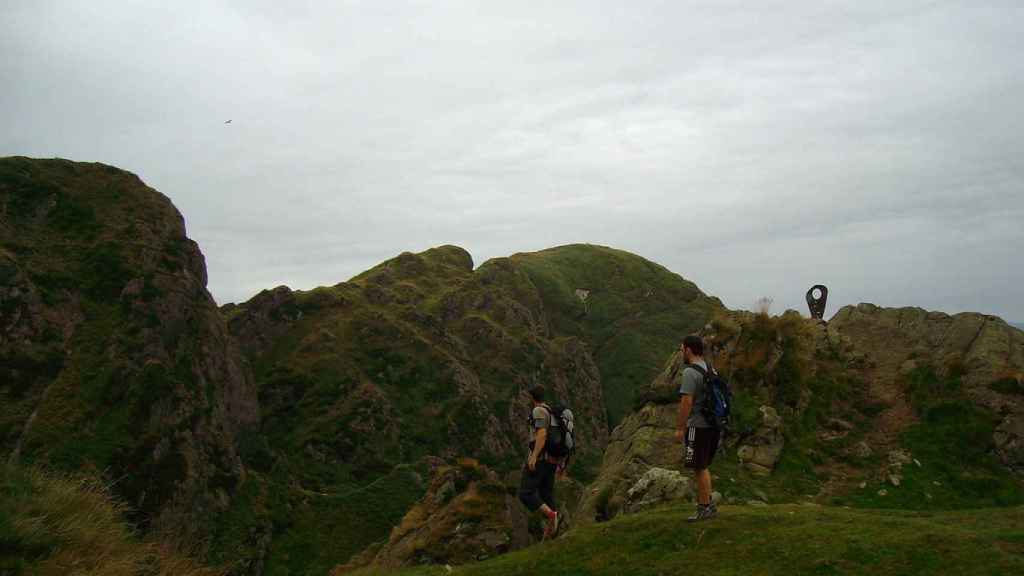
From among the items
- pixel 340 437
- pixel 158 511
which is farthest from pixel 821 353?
pixel 340 437

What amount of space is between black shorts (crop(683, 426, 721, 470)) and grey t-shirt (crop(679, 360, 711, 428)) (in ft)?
0.35

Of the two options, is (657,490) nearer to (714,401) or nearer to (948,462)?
(714,401)

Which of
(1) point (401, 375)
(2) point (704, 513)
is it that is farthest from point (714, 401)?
(1) point (401, 375)

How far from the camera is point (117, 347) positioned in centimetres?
8388

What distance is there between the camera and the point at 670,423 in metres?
22.4

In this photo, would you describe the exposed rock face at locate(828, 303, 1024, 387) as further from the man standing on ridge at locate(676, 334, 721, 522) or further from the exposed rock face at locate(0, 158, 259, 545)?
the exposed rock face at locate(0, 158, 259, 545)

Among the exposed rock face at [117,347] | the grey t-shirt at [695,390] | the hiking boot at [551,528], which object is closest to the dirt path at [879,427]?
the hiking boot at [551,528]

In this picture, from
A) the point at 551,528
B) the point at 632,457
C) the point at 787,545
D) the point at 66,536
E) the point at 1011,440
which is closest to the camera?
the point at 66,536

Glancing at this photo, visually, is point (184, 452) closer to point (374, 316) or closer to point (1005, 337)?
point (374, 316)

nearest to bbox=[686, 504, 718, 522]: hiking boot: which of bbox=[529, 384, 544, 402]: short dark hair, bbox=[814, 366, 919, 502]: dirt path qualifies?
bbox=[529, 384, 544, 402]: short dark hair

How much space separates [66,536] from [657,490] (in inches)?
487

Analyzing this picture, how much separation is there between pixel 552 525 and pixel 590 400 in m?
145

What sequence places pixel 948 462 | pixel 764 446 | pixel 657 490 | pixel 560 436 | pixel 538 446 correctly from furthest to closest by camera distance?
1. pixel 764 446
2. pixel 948 462
3. pixel 657 490
4. pixel 560 436
5. pixel 538 446

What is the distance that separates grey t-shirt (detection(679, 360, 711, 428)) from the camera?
39.9 feet
